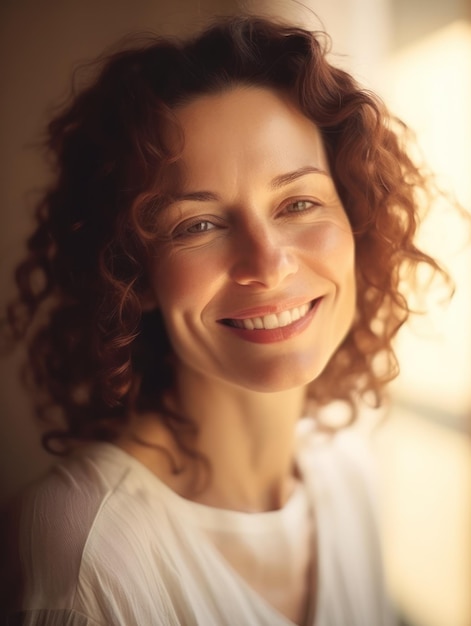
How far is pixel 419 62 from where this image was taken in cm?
85

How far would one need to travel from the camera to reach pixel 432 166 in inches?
34.4

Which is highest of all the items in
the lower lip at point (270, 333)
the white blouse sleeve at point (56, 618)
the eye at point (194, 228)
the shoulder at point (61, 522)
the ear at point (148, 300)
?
the eye at point (194, 228)

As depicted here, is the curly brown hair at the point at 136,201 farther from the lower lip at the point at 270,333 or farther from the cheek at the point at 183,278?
the lower lip at the point at 270,333

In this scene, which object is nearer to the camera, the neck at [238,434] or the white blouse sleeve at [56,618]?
the white blouse sleeve at [56,618]

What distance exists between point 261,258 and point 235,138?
0.49 ft

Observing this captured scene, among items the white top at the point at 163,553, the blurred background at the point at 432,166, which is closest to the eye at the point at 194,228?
the blurred background at the point at 432,166

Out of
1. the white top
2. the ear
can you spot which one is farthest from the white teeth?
the white top

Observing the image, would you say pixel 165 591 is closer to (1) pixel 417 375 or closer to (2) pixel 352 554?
(2) pixel 352 554

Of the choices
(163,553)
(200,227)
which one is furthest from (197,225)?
(163,553)

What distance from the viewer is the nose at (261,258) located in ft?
2.34

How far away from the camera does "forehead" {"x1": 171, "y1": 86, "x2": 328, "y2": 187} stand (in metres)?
0.70

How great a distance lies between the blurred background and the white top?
0.07 meters

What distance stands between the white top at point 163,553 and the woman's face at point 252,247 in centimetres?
21

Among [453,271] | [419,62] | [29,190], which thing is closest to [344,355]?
[453,271]
